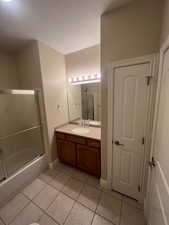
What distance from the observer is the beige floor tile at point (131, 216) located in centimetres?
136

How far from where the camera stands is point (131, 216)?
1.43 meters

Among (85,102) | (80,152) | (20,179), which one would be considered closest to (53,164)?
(20,179)

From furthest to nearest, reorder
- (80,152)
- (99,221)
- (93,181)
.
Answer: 1. (80,152)
2. (93,181)
3. (99,221)

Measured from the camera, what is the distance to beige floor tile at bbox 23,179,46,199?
71.1 inches

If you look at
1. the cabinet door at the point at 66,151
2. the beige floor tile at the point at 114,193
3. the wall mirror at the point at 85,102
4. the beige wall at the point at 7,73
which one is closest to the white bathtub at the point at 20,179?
the cabinet door at the point at 66,151

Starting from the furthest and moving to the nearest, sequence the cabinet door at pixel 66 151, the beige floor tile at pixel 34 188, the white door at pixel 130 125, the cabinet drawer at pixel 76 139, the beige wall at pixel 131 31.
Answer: the cabinet door at pixel 66 151
the cabinet drawer at pixel 76 139
the beige floor tile at pixel 34 188
the white door at pixel 130 125
the beige wall at pixel 131 31

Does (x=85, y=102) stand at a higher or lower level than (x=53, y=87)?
lower

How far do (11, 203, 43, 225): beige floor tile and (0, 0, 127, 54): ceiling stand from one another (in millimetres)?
2641

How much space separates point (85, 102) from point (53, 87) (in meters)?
0.79

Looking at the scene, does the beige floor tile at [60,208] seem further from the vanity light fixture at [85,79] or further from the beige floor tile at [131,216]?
the vanity light fixture at [85,79]

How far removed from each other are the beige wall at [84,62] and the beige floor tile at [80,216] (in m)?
2.40

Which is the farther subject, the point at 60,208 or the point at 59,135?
the point at 59,135

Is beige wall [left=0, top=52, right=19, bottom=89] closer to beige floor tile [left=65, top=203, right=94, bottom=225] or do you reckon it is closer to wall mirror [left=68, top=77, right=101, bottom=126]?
wall mirror [left=68, top=77, right=101, bottom=126]

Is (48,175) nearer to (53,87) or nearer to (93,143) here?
(93,143)
